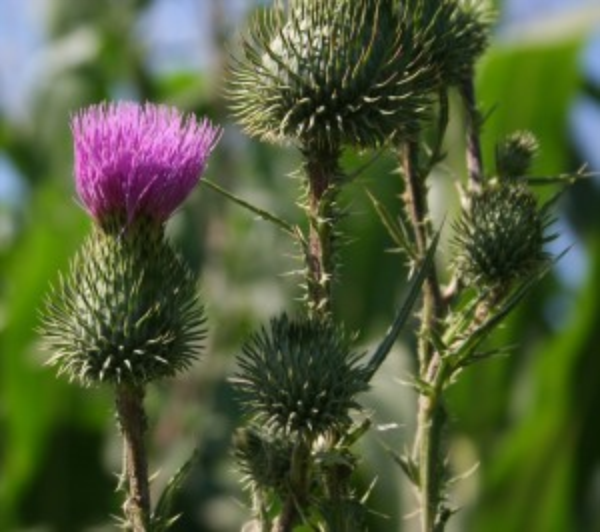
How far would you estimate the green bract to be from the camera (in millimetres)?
3238

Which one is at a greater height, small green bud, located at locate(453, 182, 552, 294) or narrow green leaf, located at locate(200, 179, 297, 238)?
small green bud, located at locate(453, 182, 552, 294)

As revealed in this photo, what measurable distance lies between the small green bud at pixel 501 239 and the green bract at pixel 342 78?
0.27 metres

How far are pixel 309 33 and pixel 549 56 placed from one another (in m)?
7.13

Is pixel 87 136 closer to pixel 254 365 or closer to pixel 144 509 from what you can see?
pixel 254 365

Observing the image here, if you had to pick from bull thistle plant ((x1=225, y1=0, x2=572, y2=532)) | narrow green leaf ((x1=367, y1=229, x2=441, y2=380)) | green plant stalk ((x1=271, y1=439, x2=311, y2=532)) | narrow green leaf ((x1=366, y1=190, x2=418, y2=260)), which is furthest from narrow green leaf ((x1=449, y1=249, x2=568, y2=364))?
green plant stalk ((x1=271, y1=439, x2=311, y2=532))

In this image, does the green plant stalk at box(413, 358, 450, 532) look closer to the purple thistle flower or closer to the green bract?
the green bract

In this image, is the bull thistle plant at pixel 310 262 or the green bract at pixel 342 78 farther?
the green bract at pixel 342 78

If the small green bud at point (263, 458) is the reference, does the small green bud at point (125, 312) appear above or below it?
above

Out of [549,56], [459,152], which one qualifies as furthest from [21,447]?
[549,56]

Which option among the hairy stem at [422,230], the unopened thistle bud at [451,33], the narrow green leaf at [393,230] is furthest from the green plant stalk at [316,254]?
the unopened thistle bud at [451,33]

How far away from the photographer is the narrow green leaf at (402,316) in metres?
2.97

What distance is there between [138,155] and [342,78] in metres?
0.50

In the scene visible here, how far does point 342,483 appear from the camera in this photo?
297 cm

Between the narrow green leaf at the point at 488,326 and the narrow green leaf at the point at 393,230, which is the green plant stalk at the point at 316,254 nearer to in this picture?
the narrow green leaf at the point at 393,230
